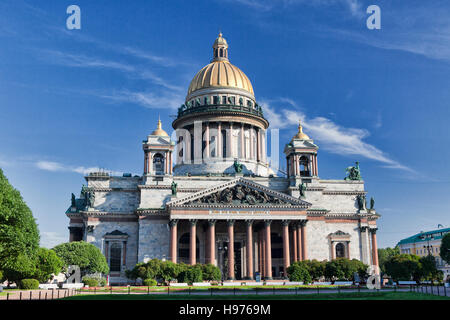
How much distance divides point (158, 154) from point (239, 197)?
53.1 ft

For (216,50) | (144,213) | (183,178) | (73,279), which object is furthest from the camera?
(216,50)

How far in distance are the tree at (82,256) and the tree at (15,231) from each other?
1323 cm

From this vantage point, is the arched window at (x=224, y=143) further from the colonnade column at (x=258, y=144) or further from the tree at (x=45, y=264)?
the tree at (x=45, y=264)

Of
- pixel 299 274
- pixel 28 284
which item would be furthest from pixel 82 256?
pixel 299 274

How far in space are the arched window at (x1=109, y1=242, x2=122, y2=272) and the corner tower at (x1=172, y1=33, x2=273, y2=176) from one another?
19396mm

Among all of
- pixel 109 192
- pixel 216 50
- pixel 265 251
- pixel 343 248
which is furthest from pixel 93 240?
pixel 216 50

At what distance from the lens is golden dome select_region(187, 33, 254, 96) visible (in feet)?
307

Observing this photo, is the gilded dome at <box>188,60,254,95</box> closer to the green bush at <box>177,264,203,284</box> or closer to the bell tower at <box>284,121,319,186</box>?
the bell tower at <box>284,121,319,186</box>

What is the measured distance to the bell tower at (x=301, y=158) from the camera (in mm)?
79688

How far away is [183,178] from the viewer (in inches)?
3086
